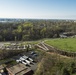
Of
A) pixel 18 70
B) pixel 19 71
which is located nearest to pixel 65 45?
pixel 18 70

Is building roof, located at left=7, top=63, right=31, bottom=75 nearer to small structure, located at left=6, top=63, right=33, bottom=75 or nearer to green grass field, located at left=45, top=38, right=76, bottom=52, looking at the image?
small structure, located at left=6, top=63, right=33, bottom=75

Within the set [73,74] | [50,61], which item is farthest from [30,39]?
[73,74]

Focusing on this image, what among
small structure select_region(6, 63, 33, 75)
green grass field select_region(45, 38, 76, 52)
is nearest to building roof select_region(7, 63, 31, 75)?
small structure select_region(6, 63, 33, 75)

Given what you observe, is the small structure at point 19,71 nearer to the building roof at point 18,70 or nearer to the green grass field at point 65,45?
the building roof at point 18,70

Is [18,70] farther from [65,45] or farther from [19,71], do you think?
[65,45]

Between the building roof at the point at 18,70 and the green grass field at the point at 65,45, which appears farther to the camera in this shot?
the green grass field at the point at 65,45

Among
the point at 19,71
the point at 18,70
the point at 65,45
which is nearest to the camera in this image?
the point at 19,71

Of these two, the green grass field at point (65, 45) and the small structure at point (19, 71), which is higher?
the green grass field at point (65, 45)

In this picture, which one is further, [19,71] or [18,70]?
[18,70]

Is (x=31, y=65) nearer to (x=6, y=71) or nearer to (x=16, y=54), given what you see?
(x=6, y=71)

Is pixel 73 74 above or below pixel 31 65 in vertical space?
above

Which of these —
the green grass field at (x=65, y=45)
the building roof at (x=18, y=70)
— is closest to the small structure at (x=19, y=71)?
the building roof at (x=18, y=70)
